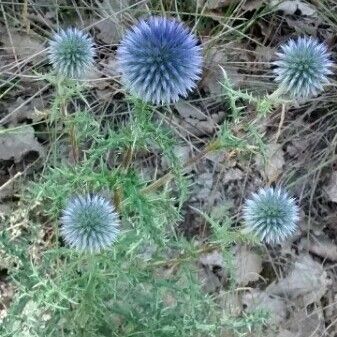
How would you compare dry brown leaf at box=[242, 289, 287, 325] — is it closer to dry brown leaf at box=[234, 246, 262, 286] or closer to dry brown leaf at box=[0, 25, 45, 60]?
dry brown leaf at box=[234, 246, 262, 286]

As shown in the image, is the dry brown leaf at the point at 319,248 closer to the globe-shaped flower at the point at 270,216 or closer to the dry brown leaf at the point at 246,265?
the dry brown leaf at the point at 246,265

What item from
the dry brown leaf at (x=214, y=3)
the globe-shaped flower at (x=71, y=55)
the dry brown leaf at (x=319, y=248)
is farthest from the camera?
the dry brown leaf at (x=214, y=3)

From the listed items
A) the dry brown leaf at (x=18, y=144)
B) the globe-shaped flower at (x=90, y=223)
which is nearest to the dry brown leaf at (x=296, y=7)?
the dry brown leaf at (x=18, y=144)

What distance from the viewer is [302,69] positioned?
162cm

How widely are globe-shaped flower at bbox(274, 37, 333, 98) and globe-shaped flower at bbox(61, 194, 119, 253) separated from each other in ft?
1.61

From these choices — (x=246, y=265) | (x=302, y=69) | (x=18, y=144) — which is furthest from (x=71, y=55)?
(x=246, y=265)

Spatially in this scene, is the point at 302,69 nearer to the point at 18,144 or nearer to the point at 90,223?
the point at 90,223

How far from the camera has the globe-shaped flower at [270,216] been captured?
167 centimetres

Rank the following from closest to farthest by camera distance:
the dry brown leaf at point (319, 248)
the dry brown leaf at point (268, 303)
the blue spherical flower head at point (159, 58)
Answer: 1. the blue spherical flower head at point (159, 58)
2. the dry brown leaf at point (268, 303)
3. the dry brown leaf at point (319, 248)

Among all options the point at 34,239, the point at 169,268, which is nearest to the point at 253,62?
the point at 169,268

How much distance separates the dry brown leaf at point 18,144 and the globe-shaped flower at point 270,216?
824mm

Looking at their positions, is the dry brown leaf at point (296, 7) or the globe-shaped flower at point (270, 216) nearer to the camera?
the globe-shaped flower at point (270, 216)

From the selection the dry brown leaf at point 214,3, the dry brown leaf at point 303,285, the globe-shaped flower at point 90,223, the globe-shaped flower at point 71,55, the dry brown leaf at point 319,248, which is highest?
the dry brown leaf at point 214,3

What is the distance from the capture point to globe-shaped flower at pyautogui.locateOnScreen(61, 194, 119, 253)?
1547mm
